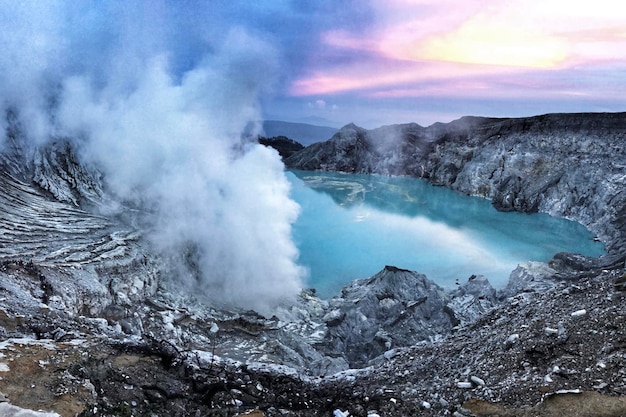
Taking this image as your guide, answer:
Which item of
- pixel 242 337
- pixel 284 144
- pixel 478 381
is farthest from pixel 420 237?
pixel 284 144

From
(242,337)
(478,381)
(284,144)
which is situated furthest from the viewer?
(284,144)

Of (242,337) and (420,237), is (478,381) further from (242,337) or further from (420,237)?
(420,237)

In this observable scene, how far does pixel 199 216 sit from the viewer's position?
20016 millimetres

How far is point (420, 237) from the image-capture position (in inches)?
1491

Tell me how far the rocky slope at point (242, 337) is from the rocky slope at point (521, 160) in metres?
25.5

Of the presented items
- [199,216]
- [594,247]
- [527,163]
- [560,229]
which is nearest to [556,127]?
[527,163]

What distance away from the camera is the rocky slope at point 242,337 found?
751 centimetres

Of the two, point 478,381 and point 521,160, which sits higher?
point 521,160

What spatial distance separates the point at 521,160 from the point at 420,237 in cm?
3286

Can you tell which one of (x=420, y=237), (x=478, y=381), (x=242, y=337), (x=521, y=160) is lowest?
(x=420, y=237)

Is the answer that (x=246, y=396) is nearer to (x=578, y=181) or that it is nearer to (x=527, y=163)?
(x=578, y=181)

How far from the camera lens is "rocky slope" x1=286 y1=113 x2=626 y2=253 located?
48531 millimetres

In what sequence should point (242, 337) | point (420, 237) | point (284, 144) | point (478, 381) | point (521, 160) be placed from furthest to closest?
point (284, 144), point (521, 160), point (420, 237), point (242, 337), point (478, 381)

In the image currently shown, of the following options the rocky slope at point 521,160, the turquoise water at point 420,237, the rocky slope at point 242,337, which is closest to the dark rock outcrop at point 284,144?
the rocky slope at point 521,160
